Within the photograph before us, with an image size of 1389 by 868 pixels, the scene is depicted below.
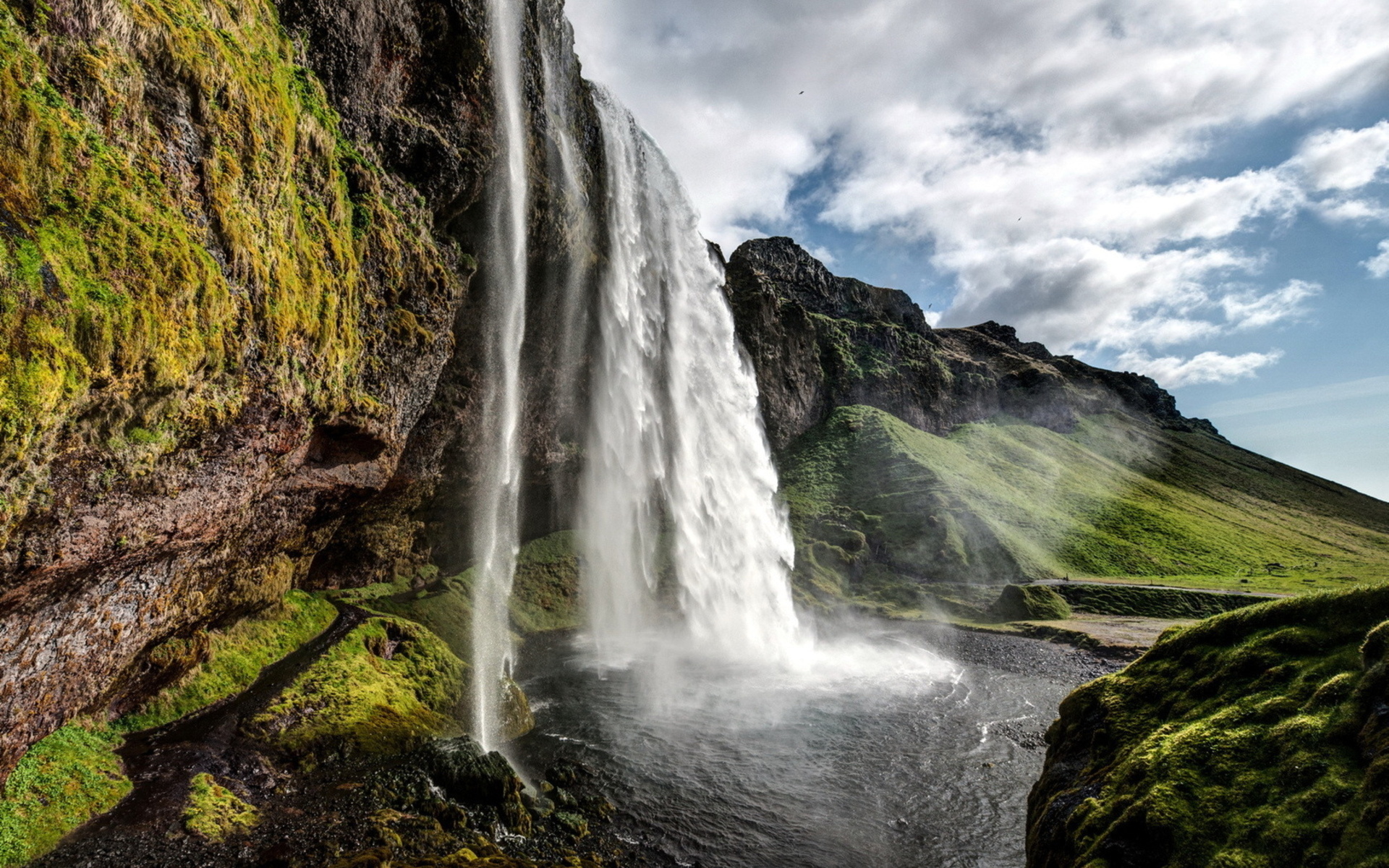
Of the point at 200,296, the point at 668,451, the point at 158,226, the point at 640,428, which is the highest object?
the point at 640,428

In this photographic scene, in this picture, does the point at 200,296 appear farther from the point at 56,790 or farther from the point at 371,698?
the point at 371,698

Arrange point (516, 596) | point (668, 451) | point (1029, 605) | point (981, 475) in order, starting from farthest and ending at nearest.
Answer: point (981, 475) → point (1029, 605) → point (516, 596) → point (668, 451)

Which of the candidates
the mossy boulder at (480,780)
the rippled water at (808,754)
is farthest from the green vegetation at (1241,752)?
the mossy boulder at (480,780)

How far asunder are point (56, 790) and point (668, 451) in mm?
28456

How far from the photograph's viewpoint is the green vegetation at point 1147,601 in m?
44.5

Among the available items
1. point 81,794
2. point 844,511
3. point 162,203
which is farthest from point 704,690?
point 844,511

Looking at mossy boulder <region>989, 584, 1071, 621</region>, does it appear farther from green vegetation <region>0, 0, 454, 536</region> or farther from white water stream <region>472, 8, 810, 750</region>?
green vegetation <region>0, 0, 454, 536</region>

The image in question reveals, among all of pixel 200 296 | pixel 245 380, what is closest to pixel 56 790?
pixel 245 380

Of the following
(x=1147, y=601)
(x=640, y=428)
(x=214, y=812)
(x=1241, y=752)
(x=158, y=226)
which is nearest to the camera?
(x=1241, y=752)

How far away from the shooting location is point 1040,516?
217ft

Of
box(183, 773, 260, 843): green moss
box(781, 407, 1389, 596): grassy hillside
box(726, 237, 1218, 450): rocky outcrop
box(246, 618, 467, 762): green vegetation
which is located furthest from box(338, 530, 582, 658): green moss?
box(726, 237, 1218, 450): rocky outcrop

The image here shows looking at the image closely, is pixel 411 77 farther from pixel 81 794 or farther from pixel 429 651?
pixel 81 794

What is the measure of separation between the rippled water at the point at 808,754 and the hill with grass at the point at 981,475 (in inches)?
926

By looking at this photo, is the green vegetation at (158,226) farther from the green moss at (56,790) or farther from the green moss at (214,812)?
the green moss at (214,812)
